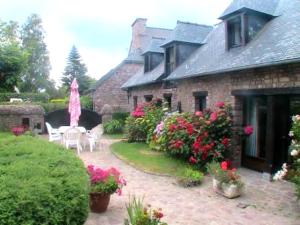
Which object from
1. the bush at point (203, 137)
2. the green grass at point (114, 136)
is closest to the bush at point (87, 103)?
the green grass at point (114, 136)

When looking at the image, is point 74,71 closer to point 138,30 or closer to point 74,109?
point 138,30

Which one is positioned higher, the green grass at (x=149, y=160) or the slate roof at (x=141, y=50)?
the slate roof at (x=141, y=50)

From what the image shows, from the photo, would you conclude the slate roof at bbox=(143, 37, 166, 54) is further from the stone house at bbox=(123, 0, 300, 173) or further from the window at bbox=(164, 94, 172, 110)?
the stone house at bbox=(123, 0, 300, 173)

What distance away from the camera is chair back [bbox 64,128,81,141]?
12750 mm

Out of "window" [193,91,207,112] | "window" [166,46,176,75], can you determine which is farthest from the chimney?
"window" [193,91,207,112]

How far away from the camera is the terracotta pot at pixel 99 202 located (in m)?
5.87

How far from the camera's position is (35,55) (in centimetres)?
4594

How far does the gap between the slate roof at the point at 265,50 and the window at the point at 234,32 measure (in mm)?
340

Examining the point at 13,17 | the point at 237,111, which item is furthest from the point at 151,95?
the point at 13,17

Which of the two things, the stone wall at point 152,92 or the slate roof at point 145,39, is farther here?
the slate roof at point 145,39

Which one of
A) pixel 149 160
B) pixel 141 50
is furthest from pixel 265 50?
pixel 141 50

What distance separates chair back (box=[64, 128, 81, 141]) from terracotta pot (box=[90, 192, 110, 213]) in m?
7.05

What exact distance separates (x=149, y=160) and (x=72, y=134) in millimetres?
3700

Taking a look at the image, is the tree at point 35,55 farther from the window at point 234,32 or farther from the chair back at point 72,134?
the window at point 234,32
